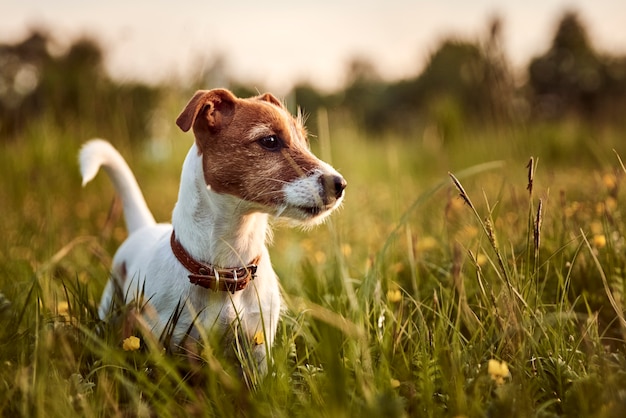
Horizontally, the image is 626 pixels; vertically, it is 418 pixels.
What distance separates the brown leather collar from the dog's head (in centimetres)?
29

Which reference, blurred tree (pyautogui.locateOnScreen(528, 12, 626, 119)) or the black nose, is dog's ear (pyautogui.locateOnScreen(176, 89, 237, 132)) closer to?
the black nose

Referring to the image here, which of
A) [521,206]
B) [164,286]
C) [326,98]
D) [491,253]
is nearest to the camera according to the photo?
[164,286]

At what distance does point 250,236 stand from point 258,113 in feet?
1.82

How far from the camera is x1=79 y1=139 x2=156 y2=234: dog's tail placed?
130 inches

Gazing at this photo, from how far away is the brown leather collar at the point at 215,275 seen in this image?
7.99 feet

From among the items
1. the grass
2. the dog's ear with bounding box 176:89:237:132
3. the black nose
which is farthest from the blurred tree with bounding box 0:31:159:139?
the black nose

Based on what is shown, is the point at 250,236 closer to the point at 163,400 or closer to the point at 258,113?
the point at 258,113

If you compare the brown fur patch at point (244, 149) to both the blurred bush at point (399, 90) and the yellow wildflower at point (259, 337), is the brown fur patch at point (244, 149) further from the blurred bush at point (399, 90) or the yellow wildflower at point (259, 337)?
the blurred bush at point (399, 90)

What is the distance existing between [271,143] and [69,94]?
35.8ft

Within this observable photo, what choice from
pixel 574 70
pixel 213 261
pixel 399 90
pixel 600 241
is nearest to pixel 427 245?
pixel 600 241

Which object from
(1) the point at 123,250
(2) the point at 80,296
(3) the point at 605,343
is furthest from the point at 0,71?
(3) the point at 605,343

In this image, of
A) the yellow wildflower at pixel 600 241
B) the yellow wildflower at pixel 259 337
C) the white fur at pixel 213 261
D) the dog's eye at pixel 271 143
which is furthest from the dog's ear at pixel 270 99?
the yellow wildflower at pixel 600 241

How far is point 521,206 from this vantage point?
3641mm

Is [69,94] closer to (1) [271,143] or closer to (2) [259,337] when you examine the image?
(1) [271,143]
